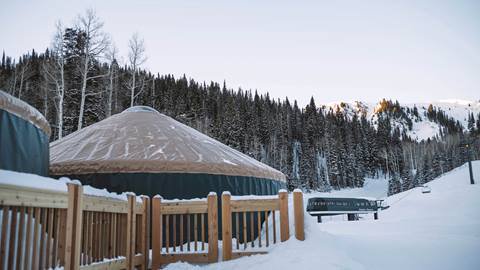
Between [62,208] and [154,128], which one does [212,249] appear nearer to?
[62,208]

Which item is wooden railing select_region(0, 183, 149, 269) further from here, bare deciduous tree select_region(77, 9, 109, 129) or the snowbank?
bare deciduous tree select_region(77, 9, 109, 129)

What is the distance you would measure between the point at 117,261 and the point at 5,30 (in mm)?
11314

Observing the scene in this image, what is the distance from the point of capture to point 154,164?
18.8 feet

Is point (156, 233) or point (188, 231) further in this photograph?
point (156, 233)

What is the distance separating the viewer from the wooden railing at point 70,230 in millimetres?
2268

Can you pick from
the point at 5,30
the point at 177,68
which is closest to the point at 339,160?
the point at 177,68

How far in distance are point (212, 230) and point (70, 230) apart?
2.06 metres

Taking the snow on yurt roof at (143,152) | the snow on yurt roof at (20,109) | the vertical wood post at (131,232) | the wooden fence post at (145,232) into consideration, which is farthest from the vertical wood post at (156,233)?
the snow on yurt roof at (20,109)

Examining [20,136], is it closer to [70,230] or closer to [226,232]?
[70,230]

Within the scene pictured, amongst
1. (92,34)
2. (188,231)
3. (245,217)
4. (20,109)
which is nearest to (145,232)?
(188,231)

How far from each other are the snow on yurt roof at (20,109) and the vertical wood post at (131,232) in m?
1.28

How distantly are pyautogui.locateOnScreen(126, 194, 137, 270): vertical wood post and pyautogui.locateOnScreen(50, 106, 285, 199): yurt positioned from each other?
1.30 m

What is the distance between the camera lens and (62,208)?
9.40 ft

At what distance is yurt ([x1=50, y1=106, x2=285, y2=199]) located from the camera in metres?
5.65
